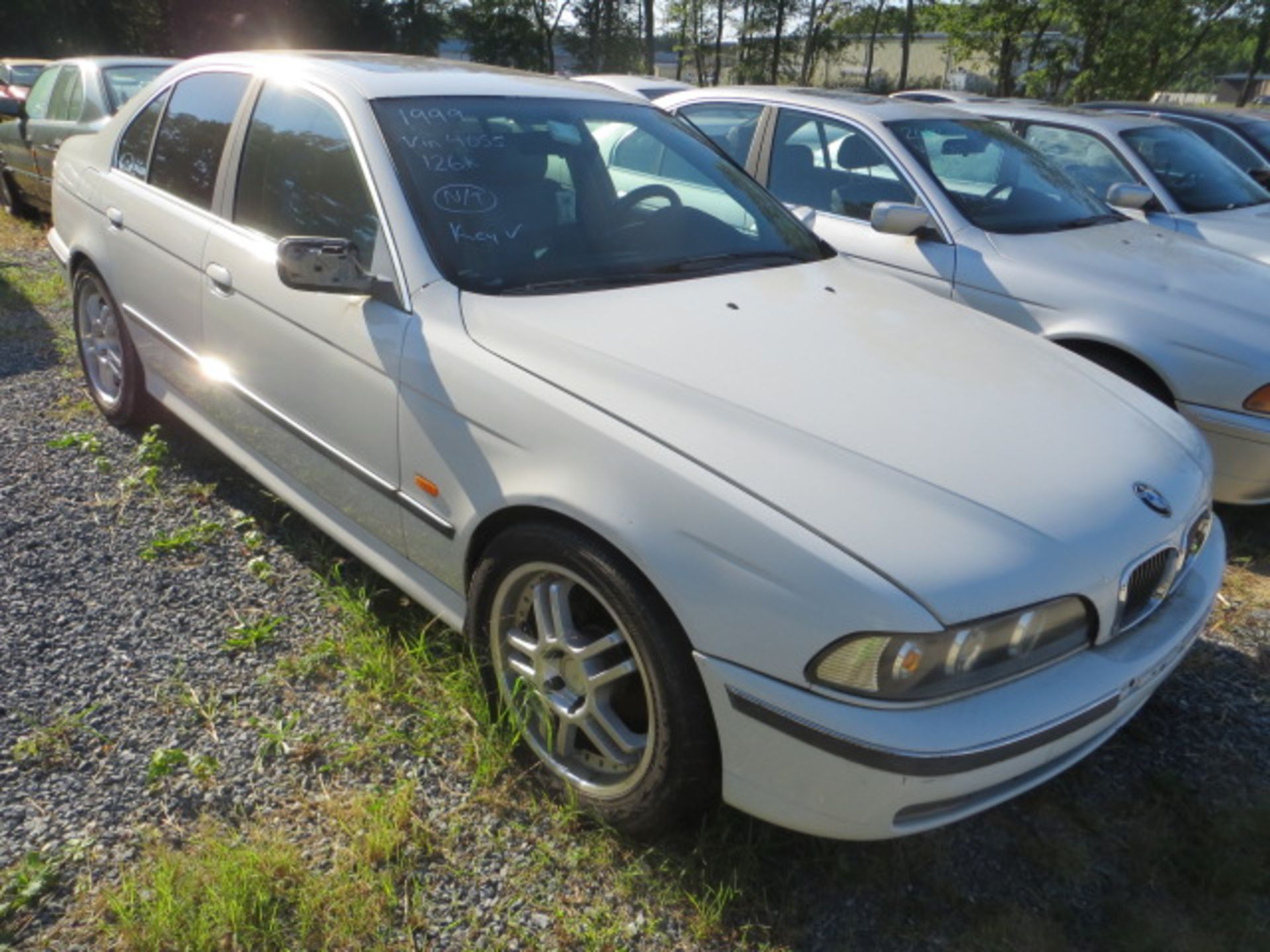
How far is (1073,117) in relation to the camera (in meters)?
6.31

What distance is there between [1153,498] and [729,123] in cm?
393

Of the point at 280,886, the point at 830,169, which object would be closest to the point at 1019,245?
the point at 830,169

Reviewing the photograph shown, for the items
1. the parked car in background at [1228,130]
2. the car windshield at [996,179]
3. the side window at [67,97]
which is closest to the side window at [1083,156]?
the car windshield at [996,179]

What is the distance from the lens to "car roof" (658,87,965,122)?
4863mm

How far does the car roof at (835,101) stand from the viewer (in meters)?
4.86

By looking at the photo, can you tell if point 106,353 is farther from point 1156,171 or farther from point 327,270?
point 1156,171

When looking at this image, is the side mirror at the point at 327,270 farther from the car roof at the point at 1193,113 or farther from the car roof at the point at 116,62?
the car roof at the point at 1193,113

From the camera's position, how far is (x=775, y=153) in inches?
202

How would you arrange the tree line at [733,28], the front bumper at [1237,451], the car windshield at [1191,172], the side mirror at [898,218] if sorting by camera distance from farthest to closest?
the tree line at [733,28]
the car windshield at [1191,172]
the side mirror at [898,218]
the front bumper at [1237,451]

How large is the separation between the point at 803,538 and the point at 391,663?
1449 millimetres

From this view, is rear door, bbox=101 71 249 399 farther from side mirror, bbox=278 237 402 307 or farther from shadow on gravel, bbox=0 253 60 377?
shadow on gravel, bbox=0 253 60 377

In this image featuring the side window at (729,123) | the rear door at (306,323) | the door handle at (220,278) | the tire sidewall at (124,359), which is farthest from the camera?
the side window at (729,123)

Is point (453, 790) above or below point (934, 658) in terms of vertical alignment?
below

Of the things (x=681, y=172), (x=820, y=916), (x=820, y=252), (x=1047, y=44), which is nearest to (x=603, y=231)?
(x=681, y=172)
